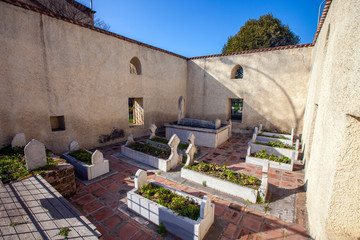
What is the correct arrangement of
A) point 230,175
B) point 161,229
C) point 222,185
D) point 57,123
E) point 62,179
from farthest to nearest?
point 57,123 → point 230,175 → point 222,185 → point 62,179 → point 161,229

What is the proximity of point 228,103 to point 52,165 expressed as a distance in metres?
10.8

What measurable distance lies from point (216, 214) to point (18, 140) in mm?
7336

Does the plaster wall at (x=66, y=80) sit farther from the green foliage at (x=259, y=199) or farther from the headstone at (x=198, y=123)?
the green foliage at (x=259, y=199)

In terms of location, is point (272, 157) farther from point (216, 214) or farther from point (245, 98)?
point (245, 98)

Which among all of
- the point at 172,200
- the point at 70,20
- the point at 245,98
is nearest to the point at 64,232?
the point at 172,200

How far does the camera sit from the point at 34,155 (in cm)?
475

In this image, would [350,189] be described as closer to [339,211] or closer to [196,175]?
[339,211]

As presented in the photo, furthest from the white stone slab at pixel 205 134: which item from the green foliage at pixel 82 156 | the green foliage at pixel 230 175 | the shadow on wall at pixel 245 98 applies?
the green foliage at pixel 82 156

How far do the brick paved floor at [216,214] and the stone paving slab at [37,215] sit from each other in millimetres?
915

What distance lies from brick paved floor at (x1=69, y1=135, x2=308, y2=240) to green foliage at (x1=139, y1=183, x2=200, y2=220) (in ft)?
1.82

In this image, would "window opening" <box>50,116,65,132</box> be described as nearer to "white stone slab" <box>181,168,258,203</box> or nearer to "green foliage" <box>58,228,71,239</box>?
"white stone slab" <box>181,168,258,203</box>

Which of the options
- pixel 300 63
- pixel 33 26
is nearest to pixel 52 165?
pixel 33 26

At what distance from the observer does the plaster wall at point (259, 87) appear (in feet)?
33.2

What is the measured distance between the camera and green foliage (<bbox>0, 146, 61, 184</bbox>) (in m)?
4.30
